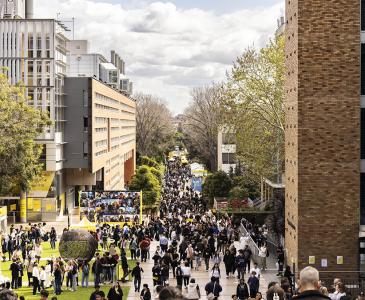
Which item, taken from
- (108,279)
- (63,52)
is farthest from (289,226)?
(63,52)

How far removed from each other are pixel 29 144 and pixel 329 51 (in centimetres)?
3465

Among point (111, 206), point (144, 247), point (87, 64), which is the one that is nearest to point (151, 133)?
point (87, 64)

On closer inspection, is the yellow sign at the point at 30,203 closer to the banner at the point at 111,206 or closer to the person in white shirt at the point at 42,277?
the banner at the point at 111,206

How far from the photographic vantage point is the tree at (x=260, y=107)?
171 feet

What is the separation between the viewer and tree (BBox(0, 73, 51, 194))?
5669 cm

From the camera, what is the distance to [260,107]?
174ft

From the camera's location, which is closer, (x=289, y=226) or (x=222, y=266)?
(x=289, y=226)

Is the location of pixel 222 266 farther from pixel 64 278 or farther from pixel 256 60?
pixel 256 60

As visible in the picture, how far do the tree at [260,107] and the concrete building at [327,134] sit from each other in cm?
2257

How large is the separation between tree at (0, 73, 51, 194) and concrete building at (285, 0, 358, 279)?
32.1 m

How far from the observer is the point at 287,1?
31.7 meters

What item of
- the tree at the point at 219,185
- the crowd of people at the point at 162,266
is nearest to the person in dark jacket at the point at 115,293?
the crowd of people at the point at 162,266

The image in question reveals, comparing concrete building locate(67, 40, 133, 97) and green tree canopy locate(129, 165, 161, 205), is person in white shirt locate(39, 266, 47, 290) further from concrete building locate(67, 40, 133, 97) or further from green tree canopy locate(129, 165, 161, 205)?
concrete building locate(67, 40, 133, 97)

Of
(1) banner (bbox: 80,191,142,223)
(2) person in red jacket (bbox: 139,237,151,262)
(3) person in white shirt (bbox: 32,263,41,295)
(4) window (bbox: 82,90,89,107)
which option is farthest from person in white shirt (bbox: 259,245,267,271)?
(4) window (bbox: 82,90,89,107)
